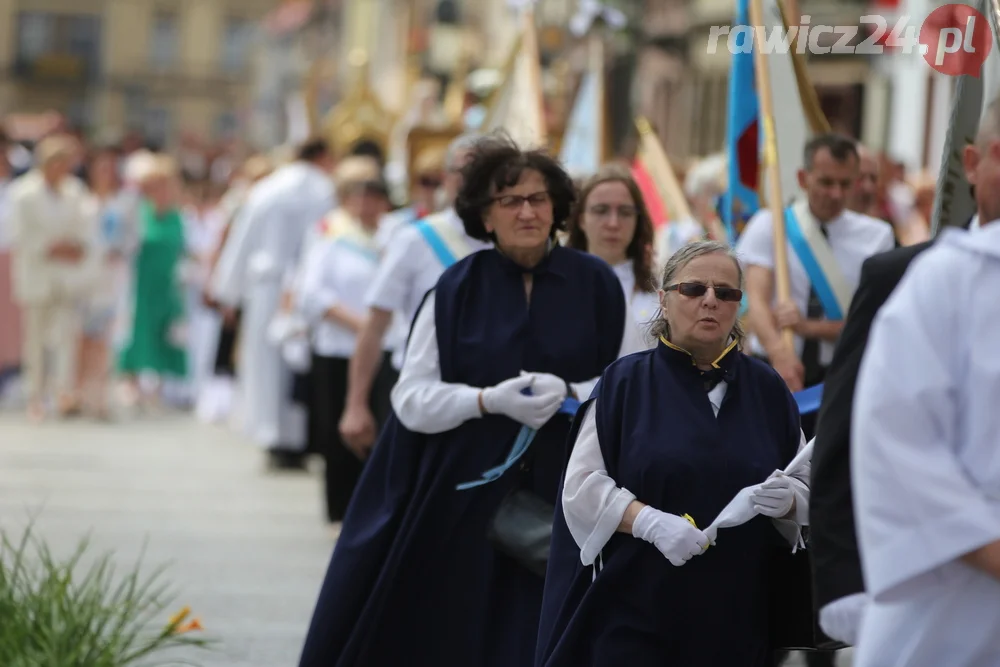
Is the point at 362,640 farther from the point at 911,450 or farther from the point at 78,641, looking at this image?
the point at 911,450

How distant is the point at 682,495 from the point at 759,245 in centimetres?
328

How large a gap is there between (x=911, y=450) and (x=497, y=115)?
8.43 m

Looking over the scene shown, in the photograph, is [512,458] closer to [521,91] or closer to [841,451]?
[841,451]

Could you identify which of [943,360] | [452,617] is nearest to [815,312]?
[452,617]

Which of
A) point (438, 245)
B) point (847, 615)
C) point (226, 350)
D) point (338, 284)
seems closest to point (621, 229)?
point (438, 245)

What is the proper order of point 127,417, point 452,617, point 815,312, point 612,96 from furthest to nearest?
1. point 612,96
2. point 127,417
3. point 815,312
4. point 452,617

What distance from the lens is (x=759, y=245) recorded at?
807 cm

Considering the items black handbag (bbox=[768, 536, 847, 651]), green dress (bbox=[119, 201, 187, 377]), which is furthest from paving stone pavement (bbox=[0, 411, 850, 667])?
black handbag (bbox=[768, 536, 847, 651])

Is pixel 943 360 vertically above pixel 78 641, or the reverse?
pixel 943 360

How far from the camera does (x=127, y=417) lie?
18281mm

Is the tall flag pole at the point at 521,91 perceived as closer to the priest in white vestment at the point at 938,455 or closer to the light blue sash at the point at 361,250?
the light blue sash at the point at 361,250

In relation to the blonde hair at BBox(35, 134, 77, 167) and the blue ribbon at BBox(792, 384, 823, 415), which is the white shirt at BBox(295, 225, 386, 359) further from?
the blonde hair at BBox(35, 134, 77, 167)

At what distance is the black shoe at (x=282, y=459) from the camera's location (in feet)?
47.7

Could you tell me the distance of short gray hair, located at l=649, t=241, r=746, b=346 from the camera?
16.9 ft
